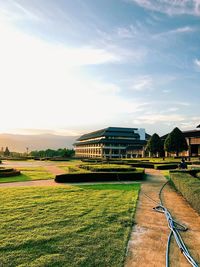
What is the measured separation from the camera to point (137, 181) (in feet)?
67.1

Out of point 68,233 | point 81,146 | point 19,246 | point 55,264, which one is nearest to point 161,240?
point 68,233

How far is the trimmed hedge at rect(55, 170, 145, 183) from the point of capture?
20.3 m

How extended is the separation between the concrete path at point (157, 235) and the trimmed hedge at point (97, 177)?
7.71 metres

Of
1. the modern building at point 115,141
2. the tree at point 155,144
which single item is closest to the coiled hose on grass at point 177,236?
the tree at point 155,144

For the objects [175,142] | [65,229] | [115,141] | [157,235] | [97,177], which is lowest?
[157,235]

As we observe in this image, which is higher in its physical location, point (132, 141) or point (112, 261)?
point (132, 141)

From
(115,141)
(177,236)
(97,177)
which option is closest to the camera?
(177,236)

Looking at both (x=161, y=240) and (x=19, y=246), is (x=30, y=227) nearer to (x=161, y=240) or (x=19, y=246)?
(x=19, y=246)

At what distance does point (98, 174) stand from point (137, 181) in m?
2.95

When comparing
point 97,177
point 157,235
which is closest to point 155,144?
point 97,177

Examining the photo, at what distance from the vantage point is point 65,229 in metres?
8.25

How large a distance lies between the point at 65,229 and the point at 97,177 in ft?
40.8

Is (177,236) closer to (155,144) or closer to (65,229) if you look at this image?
(65,229)

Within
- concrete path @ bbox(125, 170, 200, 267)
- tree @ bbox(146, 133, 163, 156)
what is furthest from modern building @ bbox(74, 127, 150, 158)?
concrete path @ bbox(125, 170, 200, 267)
